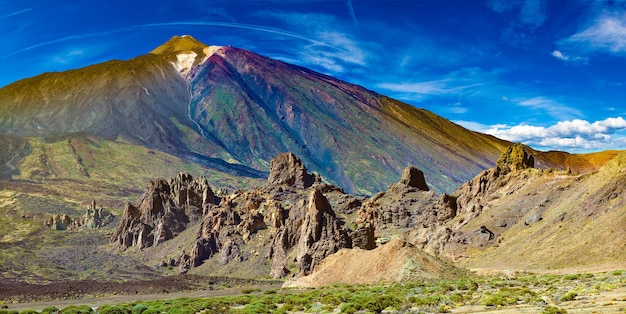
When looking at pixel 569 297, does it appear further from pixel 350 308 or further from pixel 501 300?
pixel 350 308

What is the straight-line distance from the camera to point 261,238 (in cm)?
15575

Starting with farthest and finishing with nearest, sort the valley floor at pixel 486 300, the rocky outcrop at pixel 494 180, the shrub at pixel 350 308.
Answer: the rocky outcrop at pixel 494 180 < the shrub at pixel 350 308 < the valley floor at pixel 486 300

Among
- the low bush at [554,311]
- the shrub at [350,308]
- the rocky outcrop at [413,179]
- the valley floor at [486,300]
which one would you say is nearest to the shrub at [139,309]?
the valley floor at [486,300]

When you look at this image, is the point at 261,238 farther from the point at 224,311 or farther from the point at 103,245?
the point at 224,311

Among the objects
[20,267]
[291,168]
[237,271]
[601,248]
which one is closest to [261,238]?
[237,271]

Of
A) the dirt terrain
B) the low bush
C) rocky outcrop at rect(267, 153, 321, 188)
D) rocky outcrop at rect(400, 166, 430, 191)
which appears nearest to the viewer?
the low bush

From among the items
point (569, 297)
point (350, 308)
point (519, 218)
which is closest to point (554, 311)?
point (569, 297)

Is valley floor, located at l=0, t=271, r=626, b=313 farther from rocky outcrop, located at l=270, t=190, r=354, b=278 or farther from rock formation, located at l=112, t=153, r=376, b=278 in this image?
rock formation, located at l=112, t=153, r=376, b=278

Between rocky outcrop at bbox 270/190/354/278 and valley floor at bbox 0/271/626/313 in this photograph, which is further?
rocky outcrop at bbox 270/190/354/278

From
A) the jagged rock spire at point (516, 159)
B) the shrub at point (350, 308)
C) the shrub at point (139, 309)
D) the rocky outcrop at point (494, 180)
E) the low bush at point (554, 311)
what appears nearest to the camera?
the low bush at point (554, 311)

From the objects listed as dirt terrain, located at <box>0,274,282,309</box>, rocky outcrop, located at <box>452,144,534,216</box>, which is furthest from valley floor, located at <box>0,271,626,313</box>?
rocky outcrop, located at <box>452,144,534,216</box>

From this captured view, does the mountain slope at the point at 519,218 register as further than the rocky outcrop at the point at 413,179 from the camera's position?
No

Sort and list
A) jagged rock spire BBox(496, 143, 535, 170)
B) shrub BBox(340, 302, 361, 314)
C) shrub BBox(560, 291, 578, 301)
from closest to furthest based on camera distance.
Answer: shrub BBox(560, 291, 578, 301) → shrub BBox(340, 302, 361, 314) → jagged rock spire BBox(496, 143, 535, 170)

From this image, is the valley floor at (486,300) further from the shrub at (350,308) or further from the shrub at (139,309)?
the shrub at (139,309)
